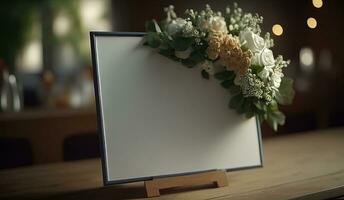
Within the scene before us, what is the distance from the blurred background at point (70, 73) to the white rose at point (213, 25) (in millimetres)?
551

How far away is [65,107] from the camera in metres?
2.81

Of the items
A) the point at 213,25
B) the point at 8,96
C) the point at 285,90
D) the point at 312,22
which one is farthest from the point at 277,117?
the point at 8,96

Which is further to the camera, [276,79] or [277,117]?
[277,117]

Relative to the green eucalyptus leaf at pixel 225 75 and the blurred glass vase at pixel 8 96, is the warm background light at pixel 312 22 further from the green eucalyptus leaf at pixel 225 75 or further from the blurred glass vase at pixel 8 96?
the blurred glass vase at pixel 8 96

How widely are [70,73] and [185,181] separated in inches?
95.7

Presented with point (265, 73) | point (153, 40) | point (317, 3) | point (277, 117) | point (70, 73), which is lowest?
point (277, 117)

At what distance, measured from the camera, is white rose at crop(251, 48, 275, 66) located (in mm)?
965

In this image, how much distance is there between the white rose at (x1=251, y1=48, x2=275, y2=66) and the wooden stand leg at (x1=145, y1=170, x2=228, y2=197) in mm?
284

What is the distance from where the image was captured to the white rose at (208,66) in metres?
1.00

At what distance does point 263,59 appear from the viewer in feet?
3.16

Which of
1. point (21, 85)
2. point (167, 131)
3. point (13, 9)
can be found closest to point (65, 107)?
point (21, 85)

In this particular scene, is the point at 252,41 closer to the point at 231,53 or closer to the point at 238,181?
the point at 231,53

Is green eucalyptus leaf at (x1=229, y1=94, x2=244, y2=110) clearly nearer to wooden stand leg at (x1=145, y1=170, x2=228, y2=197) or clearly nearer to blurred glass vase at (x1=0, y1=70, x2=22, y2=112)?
wooden stand leg at (x1=145, y1=170, x2=228, y2=197)

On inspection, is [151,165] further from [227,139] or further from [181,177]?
[227,139]
